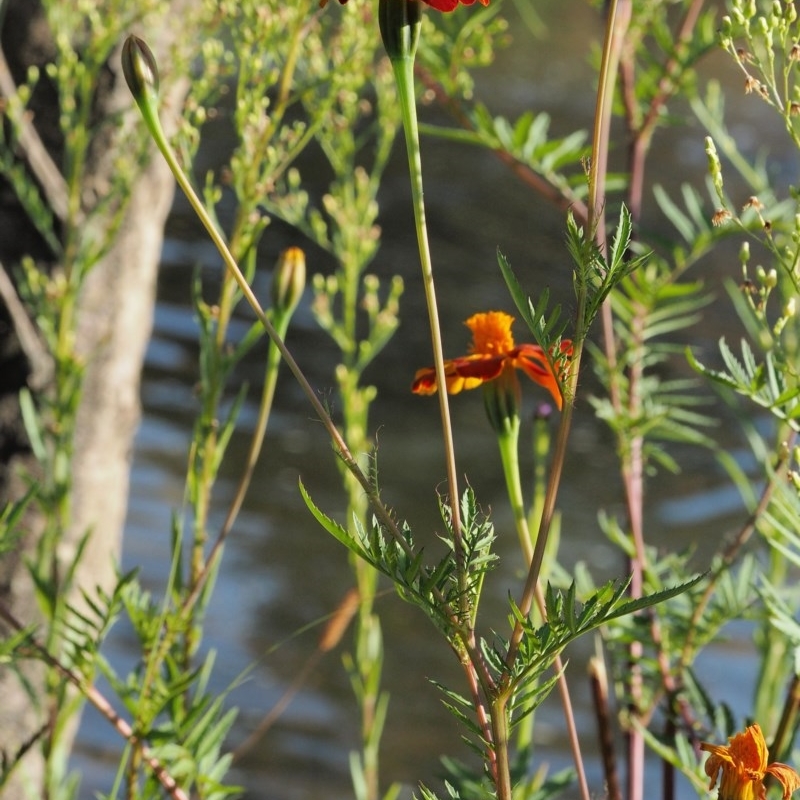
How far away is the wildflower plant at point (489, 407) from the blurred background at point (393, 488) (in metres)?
0.25

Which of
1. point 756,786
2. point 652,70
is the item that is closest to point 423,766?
point 652,70

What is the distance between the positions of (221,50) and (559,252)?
6.91 feet

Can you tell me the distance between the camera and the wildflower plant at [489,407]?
296 millimetres

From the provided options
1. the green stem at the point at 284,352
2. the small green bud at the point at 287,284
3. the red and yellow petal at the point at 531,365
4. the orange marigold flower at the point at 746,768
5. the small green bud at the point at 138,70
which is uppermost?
the small green bud at the point at 287,284

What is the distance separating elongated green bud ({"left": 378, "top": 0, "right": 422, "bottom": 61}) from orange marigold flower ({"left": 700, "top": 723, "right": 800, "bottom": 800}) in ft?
0.67

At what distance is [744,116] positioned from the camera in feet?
11.7

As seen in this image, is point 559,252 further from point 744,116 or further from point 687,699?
point 687,699

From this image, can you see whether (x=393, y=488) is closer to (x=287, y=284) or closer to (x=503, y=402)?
(x=287, y=284)

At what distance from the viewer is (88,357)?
944 mm

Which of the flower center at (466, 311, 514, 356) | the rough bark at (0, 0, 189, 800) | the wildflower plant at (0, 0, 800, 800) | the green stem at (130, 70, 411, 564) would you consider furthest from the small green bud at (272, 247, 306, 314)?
the rough bark at (0, 0, 189, 800)

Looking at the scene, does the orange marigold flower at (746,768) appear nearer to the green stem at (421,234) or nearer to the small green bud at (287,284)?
the green stem at (421,234)

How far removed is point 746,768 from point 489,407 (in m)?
0.13

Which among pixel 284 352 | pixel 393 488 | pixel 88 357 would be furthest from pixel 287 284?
pixel 393 488

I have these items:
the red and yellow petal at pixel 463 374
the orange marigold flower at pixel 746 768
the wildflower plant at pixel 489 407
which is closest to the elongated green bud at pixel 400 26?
the wildflower plant at pixel 489 407
